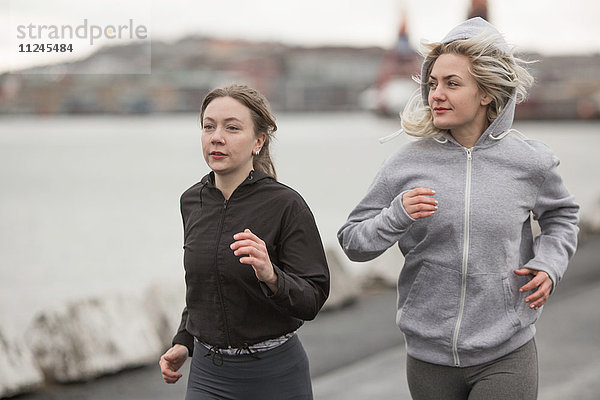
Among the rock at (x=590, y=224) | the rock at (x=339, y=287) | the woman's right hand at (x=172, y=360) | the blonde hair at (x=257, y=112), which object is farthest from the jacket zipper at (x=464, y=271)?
the rock at (x=590, y=224)

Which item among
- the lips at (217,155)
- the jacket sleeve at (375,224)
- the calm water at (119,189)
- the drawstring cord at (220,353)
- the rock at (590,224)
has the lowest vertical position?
the calm water at (119,189)

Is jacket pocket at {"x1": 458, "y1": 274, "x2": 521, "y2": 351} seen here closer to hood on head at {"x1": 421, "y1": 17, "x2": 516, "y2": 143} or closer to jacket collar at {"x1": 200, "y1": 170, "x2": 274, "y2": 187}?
hood on head at {"x1": 421, "y1": 17, "x2": 516, "y2": 143}

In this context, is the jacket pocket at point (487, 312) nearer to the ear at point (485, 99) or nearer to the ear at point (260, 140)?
the ear at point (485, 99)

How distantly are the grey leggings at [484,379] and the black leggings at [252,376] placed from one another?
0.41m

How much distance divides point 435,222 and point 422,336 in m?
0.35

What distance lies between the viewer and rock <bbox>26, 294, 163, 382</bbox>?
467 cm

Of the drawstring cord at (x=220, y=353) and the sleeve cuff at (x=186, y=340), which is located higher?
the drawstring cord at (x=220, y=353)

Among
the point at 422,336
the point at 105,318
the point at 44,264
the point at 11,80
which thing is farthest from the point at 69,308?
the point at 11,80

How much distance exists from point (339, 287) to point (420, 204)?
4.22 metres

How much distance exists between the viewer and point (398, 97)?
66812mm

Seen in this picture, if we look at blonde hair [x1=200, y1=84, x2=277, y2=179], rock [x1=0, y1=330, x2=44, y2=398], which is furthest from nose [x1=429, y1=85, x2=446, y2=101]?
rock [x1=0, y1=330, x2=44, y2=398]

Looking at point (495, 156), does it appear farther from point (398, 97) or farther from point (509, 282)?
point (398, 97)

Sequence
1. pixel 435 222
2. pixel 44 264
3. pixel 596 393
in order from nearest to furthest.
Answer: pixel 435 222
pixel 596 393
pixel 44 264

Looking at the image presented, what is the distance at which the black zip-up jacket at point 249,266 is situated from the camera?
237 cm
